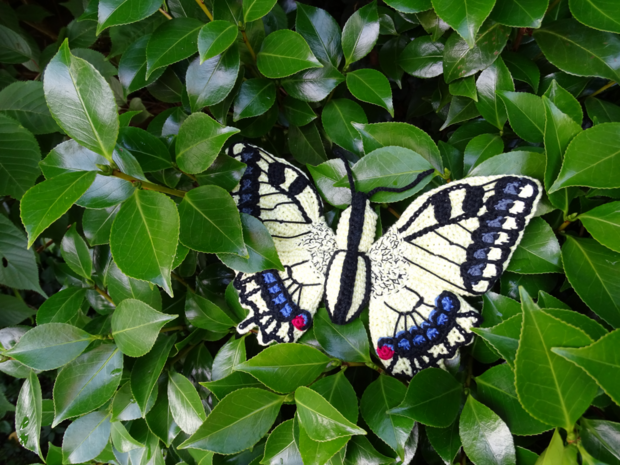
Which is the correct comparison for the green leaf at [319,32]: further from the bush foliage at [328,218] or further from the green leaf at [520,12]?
the green leaf at [520,12]

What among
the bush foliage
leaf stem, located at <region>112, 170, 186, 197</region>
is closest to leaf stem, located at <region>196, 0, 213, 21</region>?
the bush foliage

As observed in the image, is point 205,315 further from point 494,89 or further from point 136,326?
point 494,89


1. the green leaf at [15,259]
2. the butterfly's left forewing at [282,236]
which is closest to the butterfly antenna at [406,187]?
the butterfly's left forewing at [282,236]

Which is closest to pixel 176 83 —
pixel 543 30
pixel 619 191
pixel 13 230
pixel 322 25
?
pixel 322 25

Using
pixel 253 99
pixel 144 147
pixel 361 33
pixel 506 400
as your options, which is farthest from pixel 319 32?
pixel 506 400

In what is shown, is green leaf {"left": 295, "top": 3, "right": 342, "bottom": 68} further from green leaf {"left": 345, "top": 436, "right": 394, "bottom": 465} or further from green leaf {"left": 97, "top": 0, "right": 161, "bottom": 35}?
green leaf {"left": 345, "top": 436, "right": 394, "bottom": 465}
